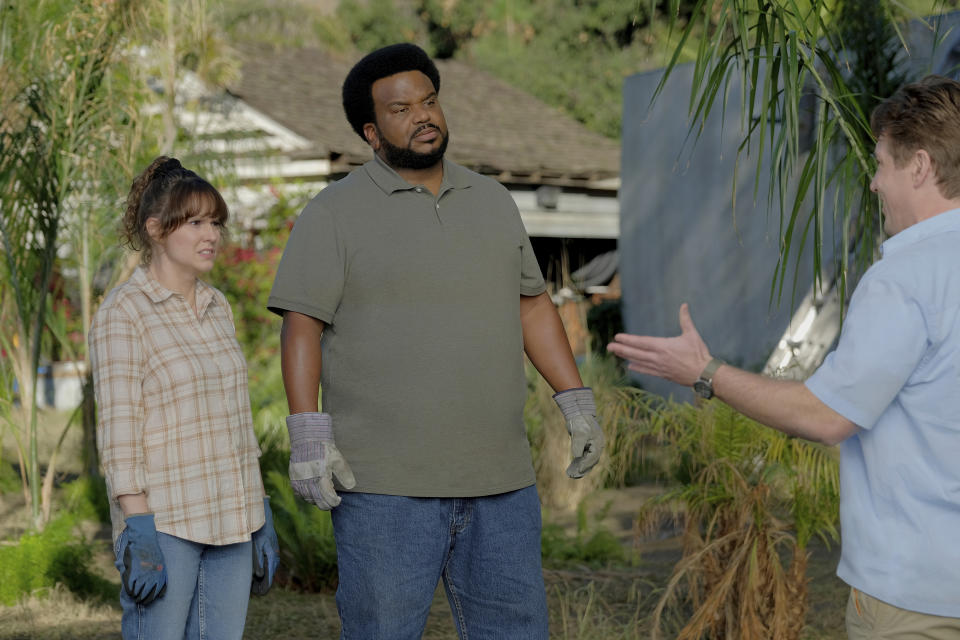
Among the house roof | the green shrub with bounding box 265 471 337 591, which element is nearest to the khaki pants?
the green shrub with bounding box 265 471 337 591

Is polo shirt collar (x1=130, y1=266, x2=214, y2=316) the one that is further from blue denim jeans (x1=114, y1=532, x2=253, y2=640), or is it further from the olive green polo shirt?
blue denim jeans (x1=114, y1=532, x2=253, y2=640)

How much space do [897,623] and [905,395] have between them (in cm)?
42

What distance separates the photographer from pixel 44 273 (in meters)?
6.03

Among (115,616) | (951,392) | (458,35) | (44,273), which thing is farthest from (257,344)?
(458,35)

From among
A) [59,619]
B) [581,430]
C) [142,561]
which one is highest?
[581,430]

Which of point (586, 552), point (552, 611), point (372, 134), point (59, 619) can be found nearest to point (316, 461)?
point (372, 134)

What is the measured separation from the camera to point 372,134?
3.29m

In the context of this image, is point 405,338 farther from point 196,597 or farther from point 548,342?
point 196,597

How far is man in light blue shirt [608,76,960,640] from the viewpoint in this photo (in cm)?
206

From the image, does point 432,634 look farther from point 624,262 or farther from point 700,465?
point 624,262

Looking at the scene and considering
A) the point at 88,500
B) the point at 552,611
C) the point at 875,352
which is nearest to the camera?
the point at 875,352

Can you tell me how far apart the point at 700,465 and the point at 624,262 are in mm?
8146

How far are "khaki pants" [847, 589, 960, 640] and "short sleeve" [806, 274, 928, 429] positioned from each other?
35cm

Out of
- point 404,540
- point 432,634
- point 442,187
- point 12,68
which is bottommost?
point 432,634
